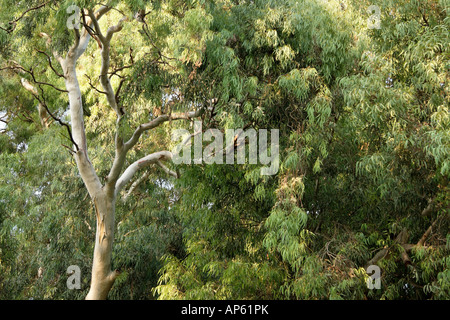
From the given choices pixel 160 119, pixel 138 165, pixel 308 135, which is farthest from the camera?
pixel 138 165

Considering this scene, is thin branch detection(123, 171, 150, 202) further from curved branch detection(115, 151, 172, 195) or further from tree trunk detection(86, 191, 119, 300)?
tree trunk detection(86, 191, 119, 300)

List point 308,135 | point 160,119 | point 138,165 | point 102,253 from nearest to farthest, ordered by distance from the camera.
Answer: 1. point 308,135
2. point 160,119
3. point 102,253
4. point 138,165

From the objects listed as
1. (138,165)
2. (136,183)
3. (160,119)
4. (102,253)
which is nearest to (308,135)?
(160,119)

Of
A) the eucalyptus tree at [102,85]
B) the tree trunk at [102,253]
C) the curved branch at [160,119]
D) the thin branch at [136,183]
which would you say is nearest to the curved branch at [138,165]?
the eucalyptus tree at [102,85]

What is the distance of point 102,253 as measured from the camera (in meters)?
8.78

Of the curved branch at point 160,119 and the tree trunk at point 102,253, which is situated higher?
the curved branch at point 160,119

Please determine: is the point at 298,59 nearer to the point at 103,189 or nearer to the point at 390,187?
the point at 390,187

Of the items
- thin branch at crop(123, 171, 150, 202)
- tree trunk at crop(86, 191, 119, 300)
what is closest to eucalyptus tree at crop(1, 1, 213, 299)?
tree trunk at crop(86, 191, 119, 300)

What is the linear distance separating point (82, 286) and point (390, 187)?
253 inches

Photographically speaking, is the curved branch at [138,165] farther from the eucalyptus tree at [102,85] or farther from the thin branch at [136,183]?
the thin branch at [136,183]

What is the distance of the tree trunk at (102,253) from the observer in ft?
28.8

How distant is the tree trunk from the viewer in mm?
8789

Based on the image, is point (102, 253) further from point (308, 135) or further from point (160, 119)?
point (308, 135)

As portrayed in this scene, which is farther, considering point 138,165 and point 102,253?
point 138,165
